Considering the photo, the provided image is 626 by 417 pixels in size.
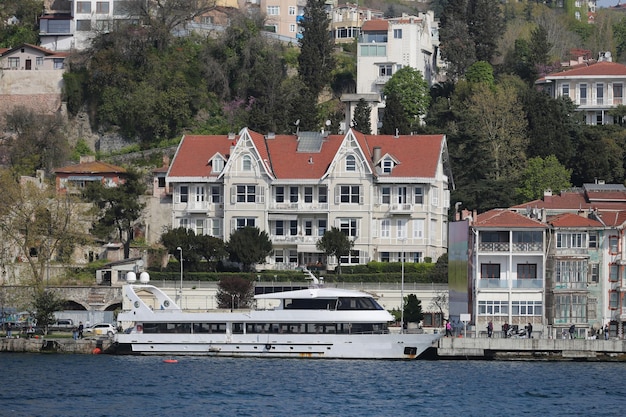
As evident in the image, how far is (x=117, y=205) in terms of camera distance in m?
105

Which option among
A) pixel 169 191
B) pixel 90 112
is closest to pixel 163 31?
pixel 90 112

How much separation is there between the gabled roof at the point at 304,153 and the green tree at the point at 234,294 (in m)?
12.0

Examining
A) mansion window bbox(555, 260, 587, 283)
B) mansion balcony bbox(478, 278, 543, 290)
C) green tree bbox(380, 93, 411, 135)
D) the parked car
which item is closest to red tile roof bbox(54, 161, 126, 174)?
green tree bbox(380, 93, 411, 135)

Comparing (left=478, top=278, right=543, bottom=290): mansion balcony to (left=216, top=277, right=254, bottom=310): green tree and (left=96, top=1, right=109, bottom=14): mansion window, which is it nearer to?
(left=216, top=277, right=254, bottom=310): green tree

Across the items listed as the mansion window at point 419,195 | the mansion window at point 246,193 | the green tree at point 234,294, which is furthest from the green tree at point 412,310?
the mansion window at point 246,193

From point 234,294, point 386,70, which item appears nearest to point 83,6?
point 386,70

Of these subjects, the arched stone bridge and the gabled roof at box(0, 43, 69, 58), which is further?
the gabled roof at box(0, 43, 69, 58)

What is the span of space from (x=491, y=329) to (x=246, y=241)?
780 inches

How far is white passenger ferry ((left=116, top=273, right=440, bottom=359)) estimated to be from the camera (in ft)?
275

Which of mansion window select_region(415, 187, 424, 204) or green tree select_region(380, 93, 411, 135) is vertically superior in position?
green tree select_region(380, 93, 411, 135)

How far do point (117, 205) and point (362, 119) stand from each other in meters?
18.9

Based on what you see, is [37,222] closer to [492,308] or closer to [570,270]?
[492,308]

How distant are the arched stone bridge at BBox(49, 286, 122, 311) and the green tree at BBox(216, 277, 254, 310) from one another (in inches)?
292

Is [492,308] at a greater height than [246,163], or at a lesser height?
lesser
